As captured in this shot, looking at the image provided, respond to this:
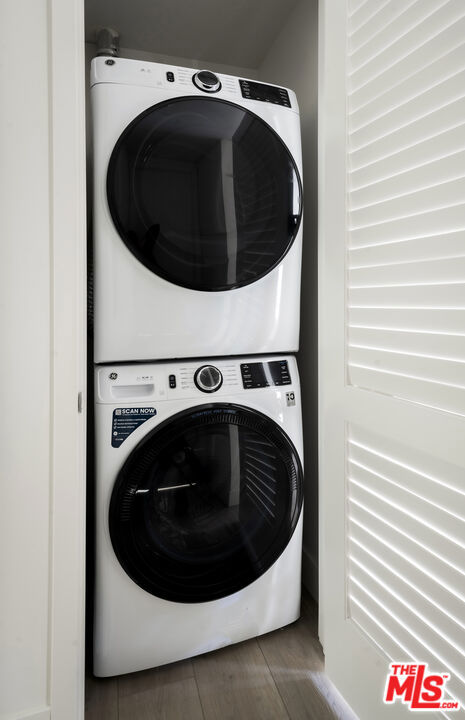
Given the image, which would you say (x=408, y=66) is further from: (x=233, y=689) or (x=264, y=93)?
(x=233, y=689)

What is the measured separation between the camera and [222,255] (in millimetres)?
1271

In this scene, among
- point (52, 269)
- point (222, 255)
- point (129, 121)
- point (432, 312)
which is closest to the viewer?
point (432, 312)

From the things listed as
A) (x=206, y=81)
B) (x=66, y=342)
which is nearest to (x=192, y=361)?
(x=66, y=342)

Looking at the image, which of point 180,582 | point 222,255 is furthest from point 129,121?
point 180,582

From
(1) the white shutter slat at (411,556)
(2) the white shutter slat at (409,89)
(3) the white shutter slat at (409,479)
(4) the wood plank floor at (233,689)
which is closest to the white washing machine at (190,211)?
(2) the white shutter slat at (409,89)

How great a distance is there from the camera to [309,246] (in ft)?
5.41

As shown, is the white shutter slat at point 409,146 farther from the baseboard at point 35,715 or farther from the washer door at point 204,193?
the baseboard at point 35,715

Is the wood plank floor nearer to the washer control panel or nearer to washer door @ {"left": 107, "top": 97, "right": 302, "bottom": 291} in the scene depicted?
the washer control panel

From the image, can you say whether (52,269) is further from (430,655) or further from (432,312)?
(430,655)

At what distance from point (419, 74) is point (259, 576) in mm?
1364

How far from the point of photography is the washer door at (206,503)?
3.91ft

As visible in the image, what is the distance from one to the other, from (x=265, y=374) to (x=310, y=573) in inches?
33.8

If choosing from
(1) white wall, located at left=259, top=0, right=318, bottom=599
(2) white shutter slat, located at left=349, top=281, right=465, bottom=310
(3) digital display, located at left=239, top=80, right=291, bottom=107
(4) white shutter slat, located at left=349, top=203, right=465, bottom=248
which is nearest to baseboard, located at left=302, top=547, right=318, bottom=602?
(1) white wall, located at left=259, top=0, right=318, bottom=599

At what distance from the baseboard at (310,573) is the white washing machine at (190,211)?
88cm
